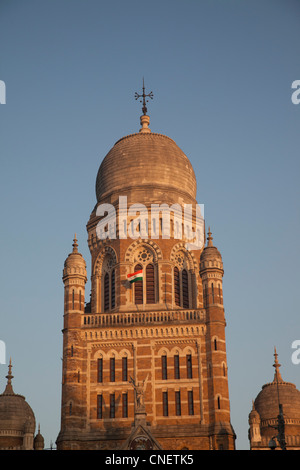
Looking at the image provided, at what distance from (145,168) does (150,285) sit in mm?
10470

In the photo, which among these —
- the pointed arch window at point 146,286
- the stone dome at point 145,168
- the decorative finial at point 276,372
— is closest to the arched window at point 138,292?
the pointed arch window at point 146,286

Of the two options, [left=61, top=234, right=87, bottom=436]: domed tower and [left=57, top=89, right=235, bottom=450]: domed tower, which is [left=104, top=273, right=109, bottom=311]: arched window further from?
[left=61, top=234, right=87, bottom=436]: domed tower

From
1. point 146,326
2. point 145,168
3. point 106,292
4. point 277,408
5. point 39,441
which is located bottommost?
point 39,441

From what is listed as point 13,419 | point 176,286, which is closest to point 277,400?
point 176,286

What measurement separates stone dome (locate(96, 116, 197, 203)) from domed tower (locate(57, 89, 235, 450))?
0.35 ft

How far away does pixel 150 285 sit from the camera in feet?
217

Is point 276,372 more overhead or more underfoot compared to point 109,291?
more underfoot

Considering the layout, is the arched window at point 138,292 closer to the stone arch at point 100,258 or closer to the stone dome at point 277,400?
the stone arch at point 100,258

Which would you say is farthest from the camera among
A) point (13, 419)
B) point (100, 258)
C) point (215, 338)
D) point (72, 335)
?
point (100, 258)

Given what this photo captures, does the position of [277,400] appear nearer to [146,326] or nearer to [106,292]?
[146,326]

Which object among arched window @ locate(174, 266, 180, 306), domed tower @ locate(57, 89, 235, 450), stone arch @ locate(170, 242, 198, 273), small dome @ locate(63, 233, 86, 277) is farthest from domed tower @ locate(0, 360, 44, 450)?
stone arch @ locate(170, 242, 198, 273)

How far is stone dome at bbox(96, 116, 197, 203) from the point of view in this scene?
6988cm

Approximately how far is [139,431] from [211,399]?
19.5 ft
